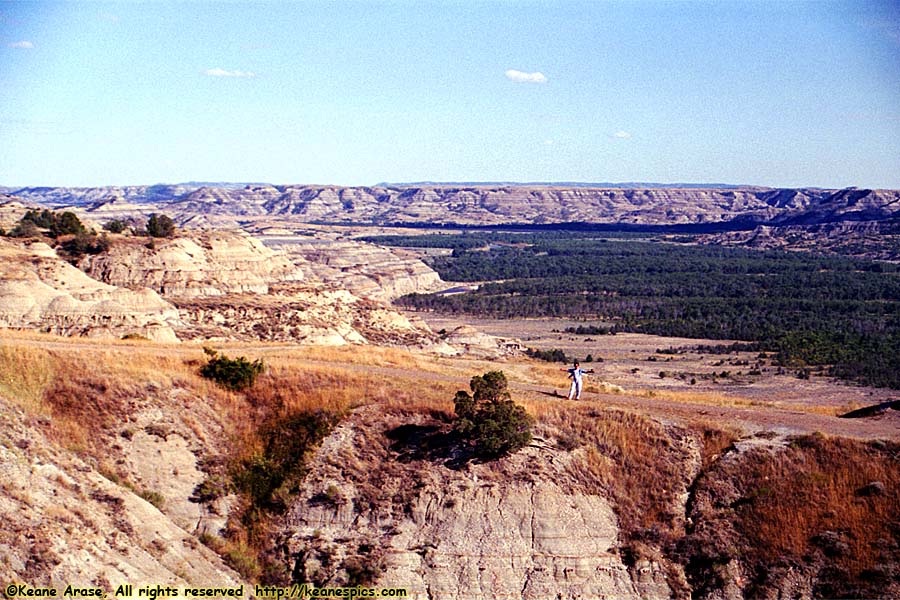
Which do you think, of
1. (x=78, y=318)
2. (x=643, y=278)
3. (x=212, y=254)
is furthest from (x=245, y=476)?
(x=643, y=278)

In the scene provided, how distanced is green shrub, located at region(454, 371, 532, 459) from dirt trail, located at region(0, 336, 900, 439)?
3175 millimetres

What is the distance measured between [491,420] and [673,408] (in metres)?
7.18

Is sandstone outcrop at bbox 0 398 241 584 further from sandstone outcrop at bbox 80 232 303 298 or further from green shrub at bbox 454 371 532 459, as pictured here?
sandstone outcrop at bbox 80 232 303 298

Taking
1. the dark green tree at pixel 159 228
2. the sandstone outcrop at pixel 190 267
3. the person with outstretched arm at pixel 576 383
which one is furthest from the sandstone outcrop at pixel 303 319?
the person with outstretched arm at pixel 576 383

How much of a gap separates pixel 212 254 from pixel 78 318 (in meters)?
22.5

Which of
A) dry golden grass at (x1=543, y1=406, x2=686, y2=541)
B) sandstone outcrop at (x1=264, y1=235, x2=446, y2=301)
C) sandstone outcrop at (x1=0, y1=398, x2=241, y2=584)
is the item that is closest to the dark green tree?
sandstone outcrop at (x1=0, y1=398, x2=241, y2=584)

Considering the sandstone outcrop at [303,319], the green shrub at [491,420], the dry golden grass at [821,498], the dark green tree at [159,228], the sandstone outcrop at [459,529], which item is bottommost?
the sandstone outcrop at [303,319]

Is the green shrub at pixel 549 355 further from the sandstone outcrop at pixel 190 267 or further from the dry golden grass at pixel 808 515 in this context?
the dry golden grass at pixel 808 515

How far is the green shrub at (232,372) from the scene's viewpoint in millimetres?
27438

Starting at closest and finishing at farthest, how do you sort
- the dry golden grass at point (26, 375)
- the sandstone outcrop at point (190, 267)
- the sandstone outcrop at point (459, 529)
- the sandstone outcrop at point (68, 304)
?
the sandstone outcrop at point (459, 529) → the dry golden grass at point (26, 375) → the sandstone outcrop at point (68, 304) → the sandstone outcrop at point (190, 267)

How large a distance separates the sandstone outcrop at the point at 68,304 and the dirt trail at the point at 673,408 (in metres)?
17.3

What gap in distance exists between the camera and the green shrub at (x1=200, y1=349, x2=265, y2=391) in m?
27.4

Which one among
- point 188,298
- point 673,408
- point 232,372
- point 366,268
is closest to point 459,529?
point 673,408

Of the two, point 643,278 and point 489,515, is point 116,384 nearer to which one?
point 489,515
